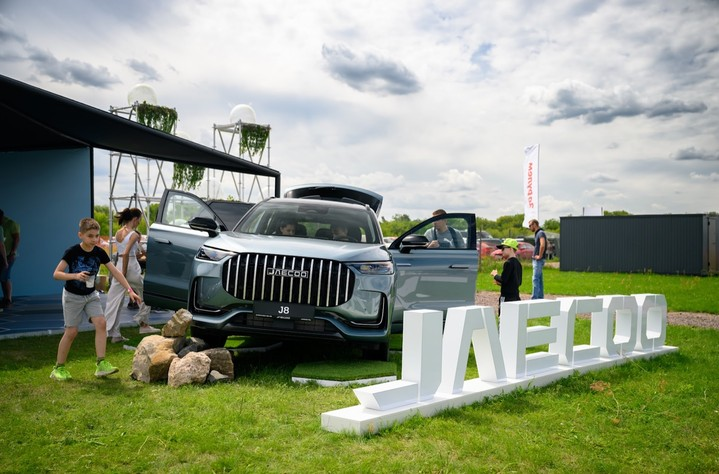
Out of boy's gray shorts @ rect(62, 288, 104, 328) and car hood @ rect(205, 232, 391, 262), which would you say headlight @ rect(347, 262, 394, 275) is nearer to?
car hood @ rect(205, 232, 391, 262)

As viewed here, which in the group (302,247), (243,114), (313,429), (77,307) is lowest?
(313,429)

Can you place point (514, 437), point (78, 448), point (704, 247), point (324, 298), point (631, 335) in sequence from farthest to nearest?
point (704, 247) < point (631, 335) < point (324, 298) < point (514, 437) < point (78, 448)

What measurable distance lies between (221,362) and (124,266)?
3.00m

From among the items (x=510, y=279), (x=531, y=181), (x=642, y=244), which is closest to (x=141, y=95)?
(x=531, y=181)

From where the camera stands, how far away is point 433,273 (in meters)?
7.82

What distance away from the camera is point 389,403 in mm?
4801

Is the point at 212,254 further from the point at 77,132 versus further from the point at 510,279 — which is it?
the point at 77,132

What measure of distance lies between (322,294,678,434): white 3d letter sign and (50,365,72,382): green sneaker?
114 inches

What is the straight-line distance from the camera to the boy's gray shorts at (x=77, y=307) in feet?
20.3

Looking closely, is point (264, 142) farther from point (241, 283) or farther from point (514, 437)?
point (514, 437)

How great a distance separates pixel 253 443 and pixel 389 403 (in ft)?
3.56

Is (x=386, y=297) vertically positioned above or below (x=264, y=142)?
below

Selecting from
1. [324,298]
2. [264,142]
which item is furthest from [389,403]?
[264,142]

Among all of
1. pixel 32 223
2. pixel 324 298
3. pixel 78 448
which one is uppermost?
pixel 32 223
